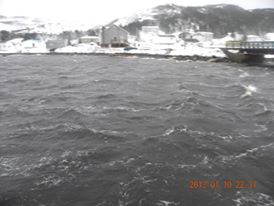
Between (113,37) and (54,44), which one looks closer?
(113,37)

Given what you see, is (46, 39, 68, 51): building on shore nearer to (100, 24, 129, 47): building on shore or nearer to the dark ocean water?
(100, 24, 129, 47): building on shore

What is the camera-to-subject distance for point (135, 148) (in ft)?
51.0

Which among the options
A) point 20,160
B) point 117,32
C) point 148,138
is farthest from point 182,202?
point 117,32

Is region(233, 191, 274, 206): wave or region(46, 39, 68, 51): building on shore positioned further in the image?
region(46, 39, 68, 51): building on shore

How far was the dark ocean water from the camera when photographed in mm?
11508

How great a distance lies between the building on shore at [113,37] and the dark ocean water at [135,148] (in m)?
67.2

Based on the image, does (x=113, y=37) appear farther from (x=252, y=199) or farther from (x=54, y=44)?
(x=252, y=199)

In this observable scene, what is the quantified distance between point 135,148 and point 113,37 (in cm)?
8261

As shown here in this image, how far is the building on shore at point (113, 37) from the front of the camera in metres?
93.4
